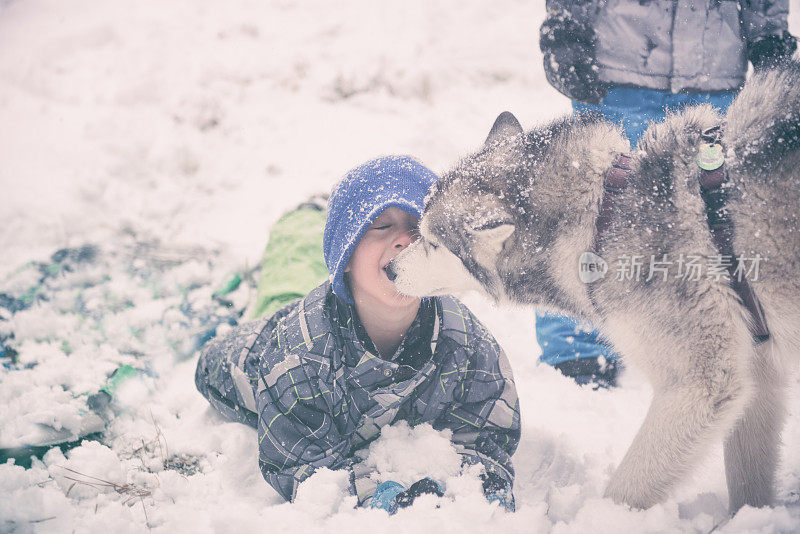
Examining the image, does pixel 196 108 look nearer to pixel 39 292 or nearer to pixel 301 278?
pixel 39 292

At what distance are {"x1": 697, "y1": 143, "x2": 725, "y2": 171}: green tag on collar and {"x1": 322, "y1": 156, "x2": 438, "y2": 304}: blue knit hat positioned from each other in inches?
41.1

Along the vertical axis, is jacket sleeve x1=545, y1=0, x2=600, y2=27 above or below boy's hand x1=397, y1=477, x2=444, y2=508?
above

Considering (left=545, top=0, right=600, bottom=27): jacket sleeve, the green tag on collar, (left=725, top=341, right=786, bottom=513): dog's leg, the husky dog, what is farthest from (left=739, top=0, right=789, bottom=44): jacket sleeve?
(left=725, top=341, right=786, bottom=513): dog's leg

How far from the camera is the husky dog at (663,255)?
154 cm

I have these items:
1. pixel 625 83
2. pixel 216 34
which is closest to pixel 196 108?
pixel 216 34

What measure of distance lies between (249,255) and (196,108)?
3343 millimetres

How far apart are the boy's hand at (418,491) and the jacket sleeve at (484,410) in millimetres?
253

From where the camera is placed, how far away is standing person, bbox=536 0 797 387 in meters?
2.45

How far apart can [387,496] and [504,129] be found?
1637mm

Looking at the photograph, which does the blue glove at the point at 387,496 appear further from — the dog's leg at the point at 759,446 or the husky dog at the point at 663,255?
Result: the dog's leg at the point at 759,446

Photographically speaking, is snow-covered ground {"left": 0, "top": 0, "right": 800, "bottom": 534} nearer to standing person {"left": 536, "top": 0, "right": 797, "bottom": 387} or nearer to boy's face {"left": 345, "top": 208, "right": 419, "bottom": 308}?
standing person {"left": 536, "top": 0, "right": 797, "bottom": 387}

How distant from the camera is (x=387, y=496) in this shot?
1.80 meters

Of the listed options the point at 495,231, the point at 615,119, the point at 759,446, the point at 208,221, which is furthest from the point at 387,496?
the point at 208,221

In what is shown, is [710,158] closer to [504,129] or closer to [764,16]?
[504,129]
